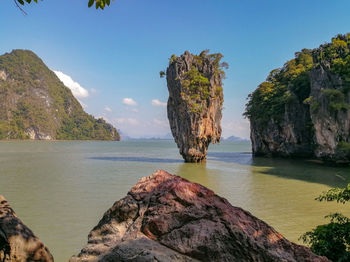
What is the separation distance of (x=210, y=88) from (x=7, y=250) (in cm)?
2417

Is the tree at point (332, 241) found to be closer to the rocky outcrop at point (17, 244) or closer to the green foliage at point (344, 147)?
the rocky outcrop at point (17, 244)

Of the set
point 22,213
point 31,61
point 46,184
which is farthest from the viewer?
point 31,61

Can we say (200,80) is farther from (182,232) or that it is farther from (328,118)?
(182,232)

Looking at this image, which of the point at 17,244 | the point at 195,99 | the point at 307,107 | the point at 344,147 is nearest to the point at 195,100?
the point at 195,99

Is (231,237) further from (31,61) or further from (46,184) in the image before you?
(31,61)

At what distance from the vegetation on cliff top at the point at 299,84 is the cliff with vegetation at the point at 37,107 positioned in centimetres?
10435

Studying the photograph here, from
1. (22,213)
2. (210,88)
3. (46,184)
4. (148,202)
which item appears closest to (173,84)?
(210,88)

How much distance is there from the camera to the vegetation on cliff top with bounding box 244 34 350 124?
21.2 m

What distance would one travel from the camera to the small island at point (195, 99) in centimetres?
2497

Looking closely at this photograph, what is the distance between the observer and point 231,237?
8.15 ft

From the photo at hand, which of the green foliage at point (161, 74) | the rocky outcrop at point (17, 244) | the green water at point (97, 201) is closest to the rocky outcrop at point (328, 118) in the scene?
the green water at point (97, 201)

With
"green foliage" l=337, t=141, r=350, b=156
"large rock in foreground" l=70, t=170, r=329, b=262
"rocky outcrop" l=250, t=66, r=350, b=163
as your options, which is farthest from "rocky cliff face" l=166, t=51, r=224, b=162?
"large rock in foreground" l=70, t=170, r=329, b=262

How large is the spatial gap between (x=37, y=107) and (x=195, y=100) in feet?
430

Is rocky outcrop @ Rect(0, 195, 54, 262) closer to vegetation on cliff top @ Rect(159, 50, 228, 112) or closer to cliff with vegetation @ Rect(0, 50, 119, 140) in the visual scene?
vegetation on cliff top @ Rect(159, 50, 228, 112)
